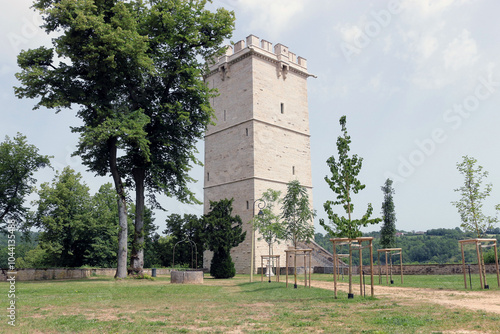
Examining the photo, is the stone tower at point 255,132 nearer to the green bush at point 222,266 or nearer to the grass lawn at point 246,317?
the green bush at point 222,266

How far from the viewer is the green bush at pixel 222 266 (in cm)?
2867

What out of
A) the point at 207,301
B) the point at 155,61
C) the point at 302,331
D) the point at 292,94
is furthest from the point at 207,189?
the point at 302,331

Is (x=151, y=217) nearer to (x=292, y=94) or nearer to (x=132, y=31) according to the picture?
(x=292, y=94)

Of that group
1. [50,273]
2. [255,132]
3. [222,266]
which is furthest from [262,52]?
[50,273]

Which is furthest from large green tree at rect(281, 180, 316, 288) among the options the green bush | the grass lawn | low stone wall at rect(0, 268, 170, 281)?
the grass lawn

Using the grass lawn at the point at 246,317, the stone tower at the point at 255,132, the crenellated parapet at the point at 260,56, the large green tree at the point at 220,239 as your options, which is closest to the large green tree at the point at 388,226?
the stone tower at the point at 255,132

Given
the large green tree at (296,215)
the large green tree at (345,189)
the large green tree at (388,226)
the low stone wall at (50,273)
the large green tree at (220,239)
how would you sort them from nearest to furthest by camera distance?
the large green tree at (345,189) < the low stone wall at (50,273) < the large green tree at (220,239) < the large green tree at (296,215) < the large green tree at (388,226)

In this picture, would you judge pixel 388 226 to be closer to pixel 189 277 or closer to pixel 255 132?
pixel 255 132

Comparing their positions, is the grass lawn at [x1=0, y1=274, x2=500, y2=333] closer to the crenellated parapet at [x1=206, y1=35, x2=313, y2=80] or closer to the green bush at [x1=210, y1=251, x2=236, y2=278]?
the green bush at [x1=210, y1=251, x2=236, y2=278]

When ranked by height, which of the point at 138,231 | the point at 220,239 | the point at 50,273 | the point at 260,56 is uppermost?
the point at 260,56

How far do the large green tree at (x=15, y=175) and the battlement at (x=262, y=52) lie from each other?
66.4 feet

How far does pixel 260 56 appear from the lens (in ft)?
137

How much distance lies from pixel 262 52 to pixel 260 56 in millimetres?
503

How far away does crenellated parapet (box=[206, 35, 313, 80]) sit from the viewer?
41688 mm
